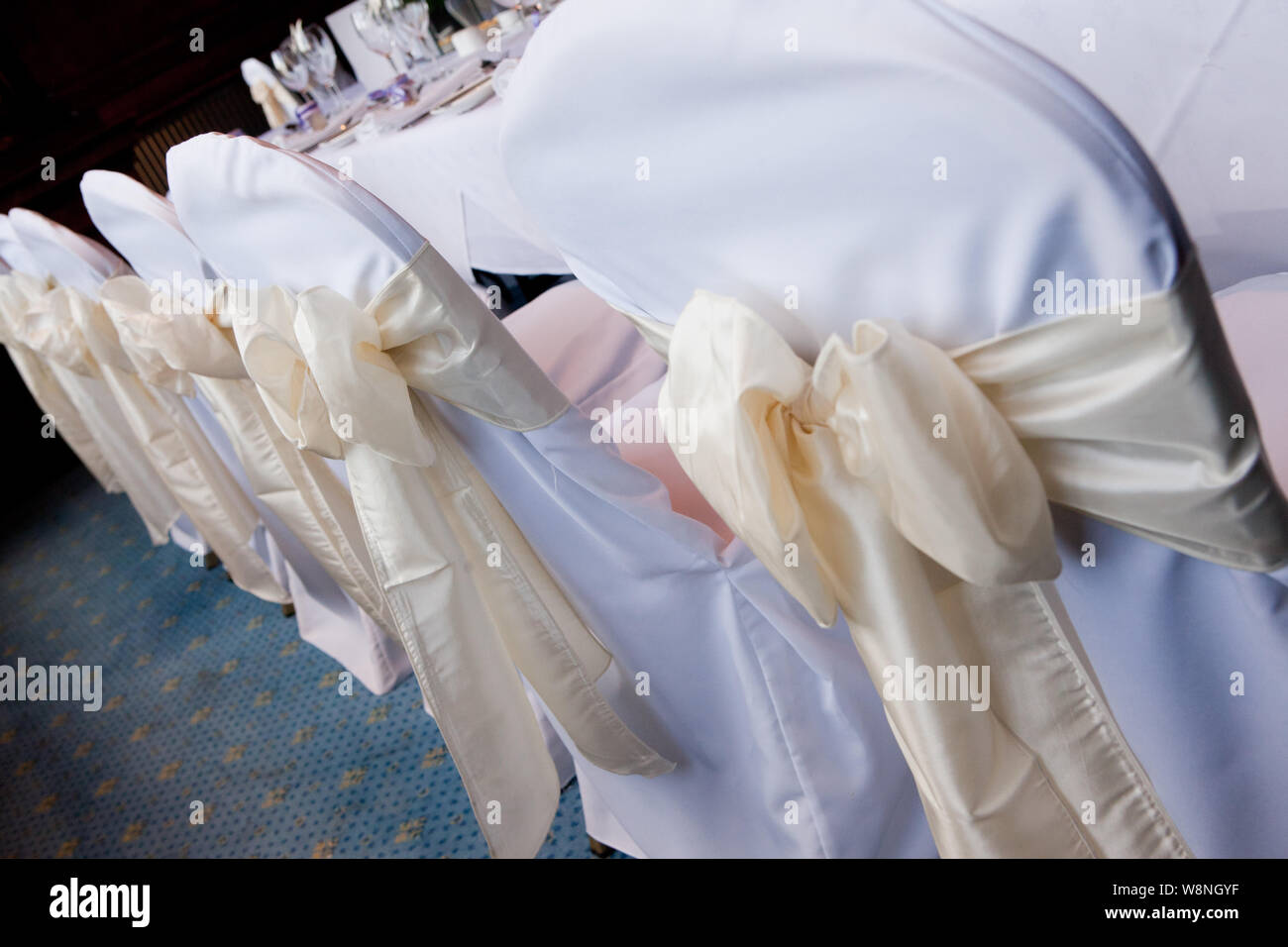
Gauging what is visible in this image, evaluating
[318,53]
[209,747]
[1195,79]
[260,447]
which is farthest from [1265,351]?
[318,53]

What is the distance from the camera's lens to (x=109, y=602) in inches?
107

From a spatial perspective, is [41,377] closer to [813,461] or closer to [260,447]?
[260,447]

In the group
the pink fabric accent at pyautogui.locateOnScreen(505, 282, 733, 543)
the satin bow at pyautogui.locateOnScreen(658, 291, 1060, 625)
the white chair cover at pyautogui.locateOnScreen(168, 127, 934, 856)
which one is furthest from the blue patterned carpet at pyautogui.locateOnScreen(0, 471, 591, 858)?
the satin bow at pyautogui.locateOnScreen(658, 291, 1060, 625)

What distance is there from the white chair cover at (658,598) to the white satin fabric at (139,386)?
577 millimetres

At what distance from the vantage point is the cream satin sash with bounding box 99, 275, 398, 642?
125 cm

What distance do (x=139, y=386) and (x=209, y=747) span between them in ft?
2.49

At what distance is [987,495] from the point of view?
1.80 feet

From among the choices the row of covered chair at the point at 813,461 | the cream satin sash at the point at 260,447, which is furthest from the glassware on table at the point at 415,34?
the row of covered chair at the point at 813,461

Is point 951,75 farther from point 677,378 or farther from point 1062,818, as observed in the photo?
point 1062,818

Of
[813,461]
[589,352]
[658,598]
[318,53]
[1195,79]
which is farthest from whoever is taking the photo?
[318,53]

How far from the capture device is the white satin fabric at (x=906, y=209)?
1.52 feet

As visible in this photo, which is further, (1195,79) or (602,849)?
(602,849)

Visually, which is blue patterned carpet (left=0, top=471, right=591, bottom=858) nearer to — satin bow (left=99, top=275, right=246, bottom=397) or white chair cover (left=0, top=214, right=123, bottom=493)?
white chair cover (left=0, top=214, right=123, bottom=493)

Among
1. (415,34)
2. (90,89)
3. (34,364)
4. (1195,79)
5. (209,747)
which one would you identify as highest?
(90,89)
